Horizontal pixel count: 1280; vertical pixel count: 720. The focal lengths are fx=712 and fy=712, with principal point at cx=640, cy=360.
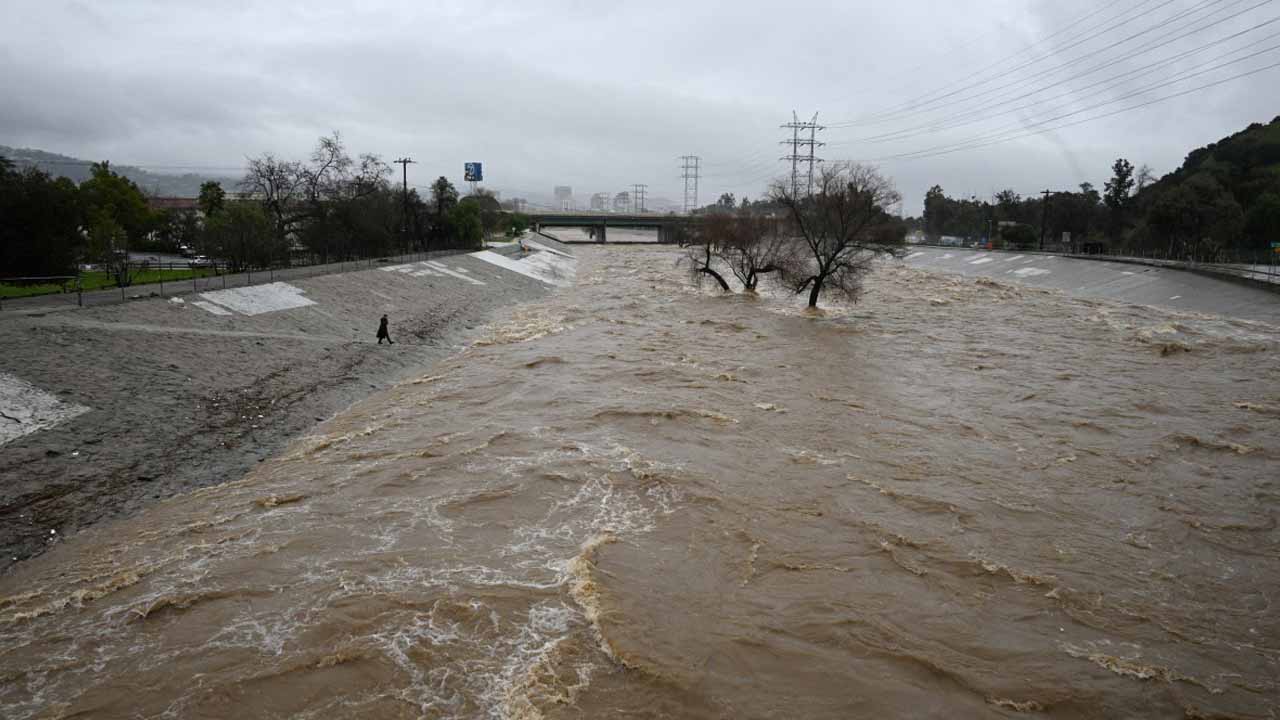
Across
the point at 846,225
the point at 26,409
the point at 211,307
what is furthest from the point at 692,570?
the point at 846,225

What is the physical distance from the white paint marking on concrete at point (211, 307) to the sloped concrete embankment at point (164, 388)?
74mm

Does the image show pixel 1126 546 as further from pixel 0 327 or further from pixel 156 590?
pixel 0 327

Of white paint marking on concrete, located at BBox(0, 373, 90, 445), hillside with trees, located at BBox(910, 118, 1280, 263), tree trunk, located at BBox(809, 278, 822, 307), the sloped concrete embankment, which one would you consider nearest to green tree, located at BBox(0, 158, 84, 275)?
the sloped concrete embankment

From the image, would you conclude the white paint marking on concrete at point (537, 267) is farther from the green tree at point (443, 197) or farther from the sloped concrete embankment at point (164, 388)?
the sloped concrete embankment at point (164, 388)

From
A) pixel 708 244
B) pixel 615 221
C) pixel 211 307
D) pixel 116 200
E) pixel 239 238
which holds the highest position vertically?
pixel 615 221

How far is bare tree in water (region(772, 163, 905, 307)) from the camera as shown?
4025cm

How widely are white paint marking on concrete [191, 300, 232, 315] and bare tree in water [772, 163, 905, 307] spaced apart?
30.2 metres

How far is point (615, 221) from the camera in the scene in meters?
153

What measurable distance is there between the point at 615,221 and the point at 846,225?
4551 inches

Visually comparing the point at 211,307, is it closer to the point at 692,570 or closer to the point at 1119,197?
the point at 692,570

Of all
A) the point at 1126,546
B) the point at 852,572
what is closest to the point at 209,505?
the point at 852,572

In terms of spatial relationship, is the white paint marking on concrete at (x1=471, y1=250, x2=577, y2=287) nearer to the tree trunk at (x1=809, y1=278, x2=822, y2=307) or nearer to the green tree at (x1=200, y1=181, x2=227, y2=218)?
the green tree at (x1=200, y1=181, x2=227, y2=218)

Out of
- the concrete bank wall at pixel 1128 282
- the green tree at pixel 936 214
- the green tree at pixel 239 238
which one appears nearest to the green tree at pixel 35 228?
the green tree at pixel 239 238

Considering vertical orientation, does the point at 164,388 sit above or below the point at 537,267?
below
